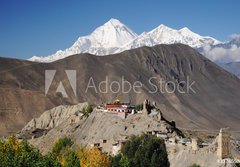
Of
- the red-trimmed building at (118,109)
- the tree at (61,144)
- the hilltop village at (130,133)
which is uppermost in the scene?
the red-trimmed building at (118,109)

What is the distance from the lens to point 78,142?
259ft

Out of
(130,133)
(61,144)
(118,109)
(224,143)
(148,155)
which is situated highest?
(118,109)

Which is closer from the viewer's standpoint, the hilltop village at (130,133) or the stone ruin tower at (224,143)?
the stone ruin tower at (224,143)

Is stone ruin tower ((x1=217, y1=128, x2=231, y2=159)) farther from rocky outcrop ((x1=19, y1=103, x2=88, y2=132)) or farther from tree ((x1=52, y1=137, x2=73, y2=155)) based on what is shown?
rocky outcrop ((x1=19, y1=103, x2=88, y2=132))

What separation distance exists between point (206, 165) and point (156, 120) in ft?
86.8

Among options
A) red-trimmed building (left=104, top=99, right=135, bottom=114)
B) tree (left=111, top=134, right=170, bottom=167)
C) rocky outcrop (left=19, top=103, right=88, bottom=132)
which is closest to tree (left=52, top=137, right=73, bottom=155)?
red-trimmed building (left=104, top=99, right=135, bottom=114)

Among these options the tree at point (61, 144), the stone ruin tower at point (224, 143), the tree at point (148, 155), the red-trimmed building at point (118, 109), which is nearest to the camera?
the stone ruin tower at point (224, 143)

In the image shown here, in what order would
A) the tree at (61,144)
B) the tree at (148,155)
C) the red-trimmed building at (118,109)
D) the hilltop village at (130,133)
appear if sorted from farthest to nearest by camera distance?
1. the red-trimmed building at (118,109)
2. the tree at (61,144)
3. the hilltop village at (130,133)
4. the tree at (148,155)

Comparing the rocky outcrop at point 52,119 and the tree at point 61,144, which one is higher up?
the rocky outcrop at point 52,119

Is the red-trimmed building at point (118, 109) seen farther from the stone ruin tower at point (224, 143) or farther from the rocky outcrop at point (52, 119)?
the stone ruin tower at point (224, 143)

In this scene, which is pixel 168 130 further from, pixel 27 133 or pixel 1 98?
pixel 1 98

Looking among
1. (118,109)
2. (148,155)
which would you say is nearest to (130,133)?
(118,109)

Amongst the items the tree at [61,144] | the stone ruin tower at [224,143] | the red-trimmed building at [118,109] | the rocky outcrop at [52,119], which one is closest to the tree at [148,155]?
the stone ruin tower at [224,143]

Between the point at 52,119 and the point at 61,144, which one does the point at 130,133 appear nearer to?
the point at 61,144
